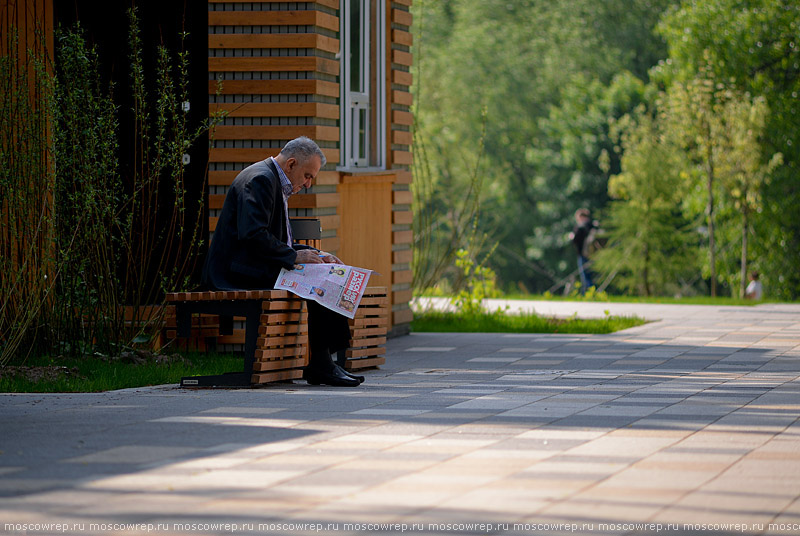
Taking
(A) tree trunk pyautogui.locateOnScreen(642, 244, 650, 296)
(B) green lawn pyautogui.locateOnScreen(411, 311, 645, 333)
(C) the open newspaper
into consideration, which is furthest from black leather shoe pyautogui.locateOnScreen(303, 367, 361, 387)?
(A) tree trunk pyautogui.locateOnScreen(642, 244, 650, 296)

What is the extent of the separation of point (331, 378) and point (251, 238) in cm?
101

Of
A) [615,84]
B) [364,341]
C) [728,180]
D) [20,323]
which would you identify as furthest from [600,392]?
[615,84]

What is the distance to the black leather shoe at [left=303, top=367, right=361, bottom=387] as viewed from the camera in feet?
26.9

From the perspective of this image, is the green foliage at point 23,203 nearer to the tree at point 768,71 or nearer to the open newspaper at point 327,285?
the open newspaper at point 327,285

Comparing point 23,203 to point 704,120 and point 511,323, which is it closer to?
point 511,323

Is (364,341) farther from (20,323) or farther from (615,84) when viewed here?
(615,84)

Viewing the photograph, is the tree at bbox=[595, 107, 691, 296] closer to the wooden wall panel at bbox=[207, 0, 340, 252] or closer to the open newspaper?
the wooden wall panel at bbox=[207, 0, 340, 252]

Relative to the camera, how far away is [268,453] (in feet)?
18.0

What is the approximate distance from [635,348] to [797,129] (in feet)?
75.8

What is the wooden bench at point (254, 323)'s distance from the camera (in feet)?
26.3

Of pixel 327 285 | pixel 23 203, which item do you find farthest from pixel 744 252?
pixel 23 203

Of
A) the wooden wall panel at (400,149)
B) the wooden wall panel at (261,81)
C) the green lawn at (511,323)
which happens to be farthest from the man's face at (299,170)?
the green lawn at (511,323)

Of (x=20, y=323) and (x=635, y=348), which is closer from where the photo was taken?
(x=20, y=323)

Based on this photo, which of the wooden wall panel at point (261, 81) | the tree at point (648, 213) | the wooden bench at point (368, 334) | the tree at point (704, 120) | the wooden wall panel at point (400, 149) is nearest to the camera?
the wooden bench at point (368, 334)
